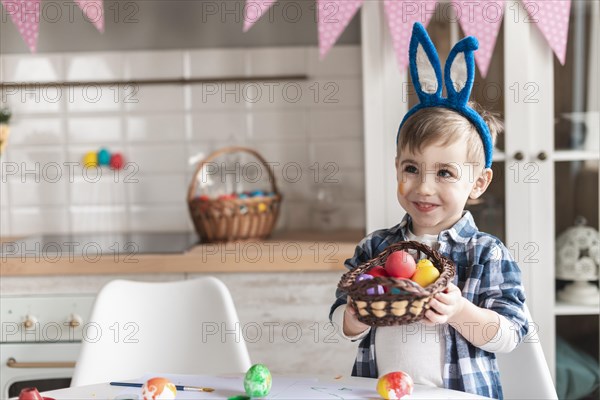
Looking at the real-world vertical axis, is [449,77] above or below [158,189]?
above

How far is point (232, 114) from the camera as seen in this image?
2.80m

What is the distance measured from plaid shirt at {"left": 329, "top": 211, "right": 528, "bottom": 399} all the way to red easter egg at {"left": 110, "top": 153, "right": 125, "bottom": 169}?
1500 mm

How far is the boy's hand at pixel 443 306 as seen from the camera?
4.08 ft

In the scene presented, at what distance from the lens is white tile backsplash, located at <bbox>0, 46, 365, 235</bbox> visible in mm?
2775

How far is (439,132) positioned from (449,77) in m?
0.12

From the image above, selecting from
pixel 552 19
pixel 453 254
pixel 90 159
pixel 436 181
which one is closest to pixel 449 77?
pixel 436 181

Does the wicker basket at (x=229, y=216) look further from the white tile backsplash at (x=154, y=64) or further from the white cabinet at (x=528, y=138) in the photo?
the white tile backsplash at (x=154, y=64)

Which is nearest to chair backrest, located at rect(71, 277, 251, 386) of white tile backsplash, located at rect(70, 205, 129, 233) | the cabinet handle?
the cabinet handle

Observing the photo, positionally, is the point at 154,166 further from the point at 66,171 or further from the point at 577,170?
the point at 577,170

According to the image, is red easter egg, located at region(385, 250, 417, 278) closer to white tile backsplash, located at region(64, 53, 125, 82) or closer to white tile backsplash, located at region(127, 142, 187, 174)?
white tile backsplash, located at region(127, 142, 187, 174)

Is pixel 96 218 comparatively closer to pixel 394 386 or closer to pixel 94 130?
pixel 94 130

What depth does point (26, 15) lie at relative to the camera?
253 centimetres

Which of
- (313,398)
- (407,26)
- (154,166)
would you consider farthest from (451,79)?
(154,166)

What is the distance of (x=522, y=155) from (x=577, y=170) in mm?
178
